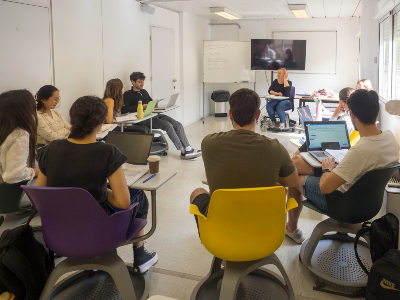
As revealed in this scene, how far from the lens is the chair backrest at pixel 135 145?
260 cm

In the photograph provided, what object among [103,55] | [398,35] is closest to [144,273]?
[103,55]

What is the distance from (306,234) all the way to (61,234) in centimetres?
201

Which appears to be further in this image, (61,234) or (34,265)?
(34,265)

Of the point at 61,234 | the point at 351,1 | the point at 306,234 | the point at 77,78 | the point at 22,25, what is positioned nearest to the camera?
the point at 61,234

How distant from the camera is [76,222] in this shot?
178 centimetres

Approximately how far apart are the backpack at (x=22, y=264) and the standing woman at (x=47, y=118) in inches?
70.4

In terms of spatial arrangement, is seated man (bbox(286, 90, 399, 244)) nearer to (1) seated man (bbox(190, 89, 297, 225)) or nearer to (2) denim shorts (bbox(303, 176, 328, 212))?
(2) denim shorts (bbox(303, 176, 328, 212))

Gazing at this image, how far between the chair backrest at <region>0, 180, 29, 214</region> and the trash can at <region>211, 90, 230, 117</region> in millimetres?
7861

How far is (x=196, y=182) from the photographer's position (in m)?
4.58

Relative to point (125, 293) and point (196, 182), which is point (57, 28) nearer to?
point (196, 182)

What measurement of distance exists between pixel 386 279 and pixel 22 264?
1.73 m

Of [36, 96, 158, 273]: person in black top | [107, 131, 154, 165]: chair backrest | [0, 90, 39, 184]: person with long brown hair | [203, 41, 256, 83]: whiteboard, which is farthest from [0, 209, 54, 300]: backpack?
[203, 41, 256, 83]: whiteboard

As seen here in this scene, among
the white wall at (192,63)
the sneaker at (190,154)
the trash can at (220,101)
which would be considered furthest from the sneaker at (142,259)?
the trash can at (220,101)

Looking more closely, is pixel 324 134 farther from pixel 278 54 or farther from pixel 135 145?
pixel 278 54
